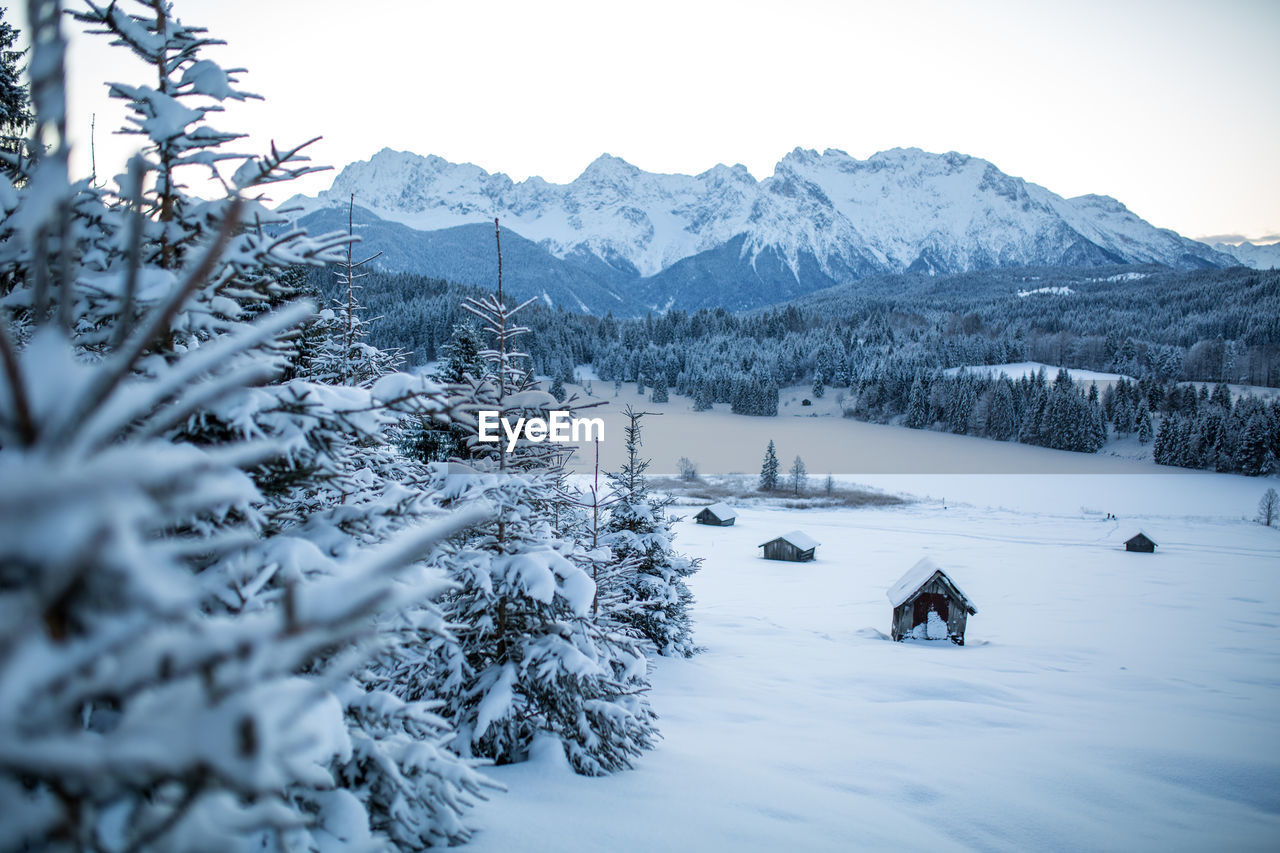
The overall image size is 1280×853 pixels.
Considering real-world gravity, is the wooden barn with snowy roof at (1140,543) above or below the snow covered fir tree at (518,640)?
below

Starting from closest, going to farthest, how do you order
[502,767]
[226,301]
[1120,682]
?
1. [226,301]
2. [502,767]
3. [1120,682]

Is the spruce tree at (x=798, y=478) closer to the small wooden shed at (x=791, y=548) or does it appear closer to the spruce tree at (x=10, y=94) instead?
the small wooden shed at (x=791, y=548)

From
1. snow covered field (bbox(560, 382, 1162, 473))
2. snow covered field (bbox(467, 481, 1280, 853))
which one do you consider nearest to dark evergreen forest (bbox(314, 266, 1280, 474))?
snow covered field (bbox(560, 382, 1162, 473))

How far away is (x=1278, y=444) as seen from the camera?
59.3 m

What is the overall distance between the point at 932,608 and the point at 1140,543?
26.1m

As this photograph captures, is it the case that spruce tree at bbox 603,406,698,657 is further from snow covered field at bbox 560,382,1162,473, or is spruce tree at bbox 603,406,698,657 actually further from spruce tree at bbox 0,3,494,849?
snow covered field at bbox 560,382,1162,473

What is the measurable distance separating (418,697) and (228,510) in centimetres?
395

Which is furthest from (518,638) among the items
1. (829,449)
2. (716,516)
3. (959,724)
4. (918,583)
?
(829,449)

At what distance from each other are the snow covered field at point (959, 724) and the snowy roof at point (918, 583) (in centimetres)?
159

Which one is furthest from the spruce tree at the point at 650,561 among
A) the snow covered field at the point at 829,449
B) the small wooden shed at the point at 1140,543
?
the snow covered field at the point at 829,449

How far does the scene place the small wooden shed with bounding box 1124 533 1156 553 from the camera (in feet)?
123

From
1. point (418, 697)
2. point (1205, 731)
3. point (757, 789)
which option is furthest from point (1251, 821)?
point (418, 697)

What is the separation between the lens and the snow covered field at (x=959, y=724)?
5.50 meters

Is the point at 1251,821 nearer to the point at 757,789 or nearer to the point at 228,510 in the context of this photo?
the point at 757,789
